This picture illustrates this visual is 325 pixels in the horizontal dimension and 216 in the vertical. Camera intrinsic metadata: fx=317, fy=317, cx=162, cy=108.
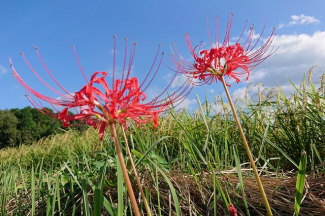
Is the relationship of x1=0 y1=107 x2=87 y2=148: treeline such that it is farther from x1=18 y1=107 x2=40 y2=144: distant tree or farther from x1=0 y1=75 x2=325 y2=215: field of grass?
x1=0 y1=75 x2=325 y2=215: field of grass

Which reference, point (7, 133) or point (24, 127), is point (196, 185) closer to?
point (7, 133)

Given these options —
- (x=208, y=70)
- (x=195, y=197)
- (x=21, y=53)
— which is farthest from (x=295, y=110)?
(x=21, y=53)

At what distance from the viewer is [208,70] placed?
1.68 meters

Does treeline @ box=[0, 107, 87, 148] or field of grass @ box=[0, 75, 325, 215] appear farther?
treeline @ box=[0, 107, 87, 148]

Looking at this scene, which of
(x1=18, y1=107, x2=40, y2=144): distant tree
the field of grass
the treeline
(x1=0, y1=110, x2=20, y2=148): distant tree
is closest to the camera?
the field of grass

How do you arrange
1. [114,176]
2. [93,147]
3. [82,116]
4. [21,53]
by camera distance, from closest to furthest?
[82,116] → [21,53] → [114,176] → [93,147]

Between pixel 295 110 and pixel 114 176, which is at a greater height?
pixel 295 110

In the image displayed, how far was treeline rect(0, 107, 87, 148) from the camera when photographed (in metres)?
25.9

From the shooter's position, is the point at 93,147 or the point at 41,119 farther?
the point at 41,119

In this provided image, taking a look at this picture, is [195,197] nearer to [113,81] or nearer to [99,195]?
[99,195]

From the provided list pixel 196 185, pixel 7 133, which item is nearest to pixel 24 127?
pixel 7 133

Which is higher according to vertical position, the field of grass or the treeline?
the treeline

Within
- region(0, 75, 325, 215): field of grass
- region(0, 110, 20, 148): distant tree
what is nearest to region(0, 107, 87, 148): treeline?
region(0, 110, 20, 148): distant tree

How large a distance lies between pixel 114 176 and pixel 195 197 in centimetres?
60
